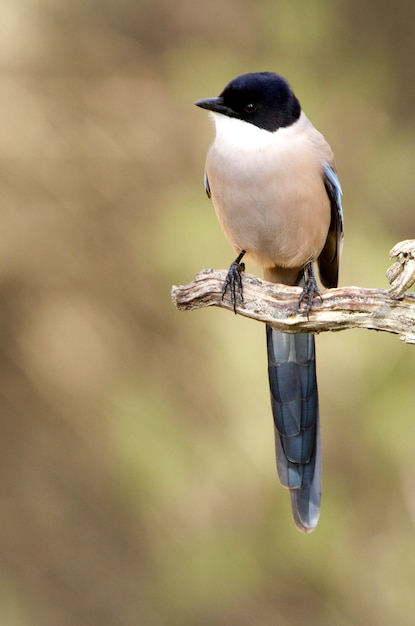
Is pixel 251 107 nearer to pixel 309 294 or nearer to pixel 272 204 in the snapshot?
pixel 272 204

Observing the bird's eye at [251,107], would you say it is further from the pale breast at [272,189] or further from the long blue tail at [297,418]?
the long blue tail at [297,418]

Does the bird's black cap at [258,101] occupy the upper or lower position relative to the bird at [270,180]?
upper

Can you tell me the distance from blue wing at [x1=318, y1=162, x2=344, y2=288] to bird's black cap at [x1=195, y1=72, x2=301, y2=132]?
8.0 inches

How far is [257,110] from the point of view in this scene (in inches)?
98.2

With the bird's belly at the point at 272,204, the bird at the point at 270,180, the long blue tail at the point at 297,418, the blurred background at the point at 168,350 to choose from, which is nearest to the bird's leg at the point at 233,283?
the bird at the point at 270,180

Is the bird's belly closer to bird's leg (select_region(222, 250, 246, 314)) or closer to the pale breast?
the pale breast

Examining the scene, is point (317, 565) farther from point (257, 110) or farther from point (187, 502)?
point (257, 110)

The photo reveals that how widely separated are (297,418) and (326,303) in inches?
23.4

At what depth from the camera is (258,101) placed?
98.0 inches

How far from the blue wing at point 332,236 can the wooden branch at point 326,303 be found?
39 cm

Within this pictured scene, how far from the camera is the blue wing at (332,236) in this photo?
261 cm

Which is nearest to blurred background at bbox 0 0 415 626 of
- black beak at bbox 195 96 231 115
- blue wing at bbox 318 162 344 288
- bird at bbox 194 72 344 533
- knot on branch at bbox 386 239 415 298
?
blue wing at bbox 318 162 344 288

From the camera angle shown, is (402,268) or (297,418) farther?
(297,418)

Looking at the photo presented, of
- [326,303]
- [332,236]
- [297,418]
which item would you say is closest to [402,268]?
[326,303]
